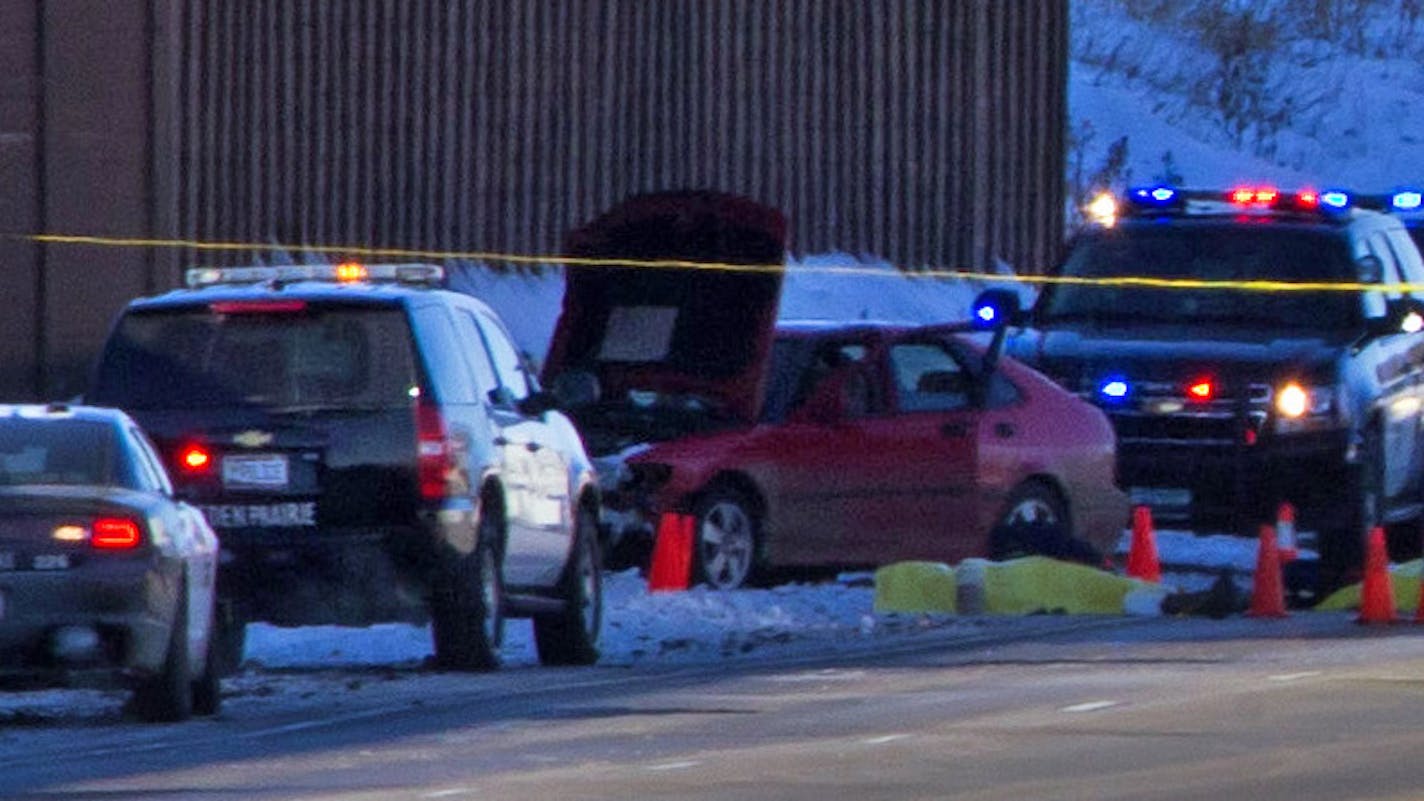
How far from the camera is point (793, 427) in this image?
757 inches

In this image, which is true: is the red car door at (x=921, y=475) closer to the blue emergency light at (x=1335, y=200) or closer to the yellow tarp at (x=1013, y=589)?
the yellow tarp at (x=1013, y=589)

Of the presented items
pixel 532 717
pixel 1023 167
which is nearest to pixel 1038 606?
pixel 532 717

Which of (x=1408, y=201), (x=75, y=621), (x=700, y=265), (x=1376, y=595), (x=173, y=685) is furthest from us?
(x=1408, y=201)

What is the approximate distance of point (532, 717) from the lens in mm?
13148

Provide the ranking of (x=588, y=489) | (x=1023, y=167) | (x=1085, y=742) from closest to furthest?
(x=1085, y=742), (x=588, y=489), (x=1023, y=167)

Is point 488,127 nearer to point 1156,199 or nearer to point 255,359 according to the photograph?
point 1156,199

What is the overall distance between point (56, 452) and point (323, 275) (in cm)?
238

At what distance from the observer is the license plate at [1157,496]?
68.0 ft

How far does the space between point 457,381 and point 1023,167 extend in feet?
68.5

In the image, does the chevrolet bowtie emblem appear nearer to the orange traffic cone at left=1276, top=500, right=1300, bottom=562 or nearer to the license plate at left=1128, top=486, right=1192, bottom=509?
the orange traffic cone at left=1276, top=500, right=1300, bottom=562

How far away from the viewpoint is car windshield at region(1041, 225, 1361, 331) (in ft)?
68.5

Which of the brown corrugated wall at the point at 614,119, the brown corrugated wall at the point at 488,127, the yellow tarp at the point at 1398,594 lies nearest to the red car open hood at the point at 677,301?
the yellow tarp at the point at 1398,594

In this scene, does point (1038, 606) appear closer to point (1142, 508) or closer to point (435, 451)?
point (1142, 508)

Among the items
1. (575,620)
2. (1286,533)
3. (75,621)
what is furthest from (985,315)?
(75,621)
